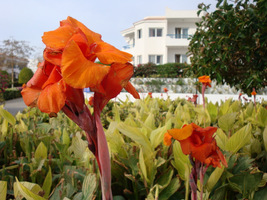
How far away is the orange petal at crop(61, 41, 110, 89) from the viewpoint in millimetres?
402

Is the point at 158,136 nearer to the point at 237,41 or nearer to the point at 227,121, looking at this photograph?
the point at 227,121

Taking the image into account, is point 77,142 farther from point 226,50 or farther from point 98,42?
point 226,50

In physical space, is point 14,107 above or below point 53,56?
below

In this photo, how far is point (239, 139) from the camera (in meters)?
0.96

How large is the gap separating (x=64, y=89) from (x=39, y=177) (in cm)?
72

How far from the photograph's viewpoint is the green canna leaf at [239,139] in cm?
94

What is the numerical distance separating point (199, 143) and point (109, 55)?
0.32 metres

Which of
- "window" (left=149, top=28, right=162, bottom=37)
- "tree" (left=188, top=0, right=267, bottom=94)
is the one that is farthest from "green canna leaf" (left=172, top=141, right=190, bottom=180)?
"window" (left=149, top=28, right=162, bottom=37)

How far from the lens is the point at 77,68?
1.35 feet

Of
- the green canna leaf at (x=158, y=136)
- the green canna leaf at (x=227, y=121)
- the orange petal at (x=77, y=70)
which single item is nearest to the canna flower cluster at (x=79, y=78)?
the orange petal at (x=77, y=70)

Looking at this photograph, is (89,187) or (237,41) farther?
(237,41)

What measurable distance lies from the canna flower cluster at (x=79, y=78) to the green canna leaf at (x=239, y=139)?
64 centimetres

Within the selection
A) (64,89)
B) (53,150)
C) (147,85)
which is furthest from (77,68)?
(147,85)

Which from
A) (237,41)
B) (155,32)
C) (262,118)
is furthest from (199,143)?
(155,32)
